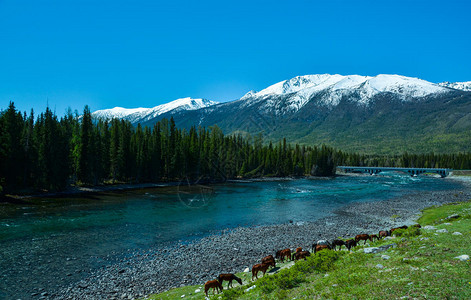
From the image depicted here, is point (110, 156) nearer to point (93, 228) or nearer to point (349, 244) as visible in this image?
point (93, 228)

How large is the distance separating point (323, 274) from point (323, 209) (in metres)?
38.6

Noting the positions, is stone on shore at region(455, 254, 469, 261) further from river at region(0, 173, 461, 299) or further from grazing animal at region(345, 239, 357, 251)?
river at region(0, 173, 461, 299)

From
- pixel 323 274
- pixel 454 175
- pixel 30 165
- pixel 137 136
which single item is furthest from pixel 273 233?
pixel 454 175

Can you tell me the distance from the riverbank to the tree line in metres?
48.5

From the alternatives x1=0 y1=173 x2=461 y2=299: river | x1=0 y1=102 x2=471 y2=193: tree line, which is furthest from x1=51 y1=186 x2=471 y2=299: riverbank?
x1=0 y1=102 x2=471 y2=193: tree line

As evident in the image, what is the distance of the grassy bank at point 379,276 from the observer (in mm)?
8875

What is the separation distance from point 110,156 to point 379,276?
90.5 meters

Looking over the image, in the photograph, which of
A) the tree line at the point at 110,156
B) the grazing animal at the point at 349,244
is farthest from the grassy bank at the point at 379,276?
the tree line at the point at 110,156

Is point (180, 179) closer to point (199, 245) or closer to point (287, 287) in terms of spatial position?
point (199, 245)

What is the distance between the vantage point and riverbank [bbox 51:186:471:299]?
17.3m

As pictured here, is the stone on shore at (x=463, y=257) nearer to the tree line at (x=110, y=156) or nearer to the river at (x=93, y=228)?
the river at (x=93, y=228)

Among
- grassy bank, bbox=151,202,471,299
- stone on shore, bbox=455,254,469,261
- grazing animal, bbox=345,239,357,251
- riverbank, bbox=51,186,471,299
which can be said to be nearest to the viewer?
grassy bank, bbox=151,202,471,299

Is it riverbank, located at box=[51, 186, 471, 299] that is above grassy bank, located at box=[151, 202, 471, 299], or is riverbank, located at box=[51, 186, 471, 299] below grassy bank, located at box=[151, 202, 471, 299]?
below

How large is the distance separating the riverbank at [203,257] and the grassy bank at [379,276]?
11.7 ft
